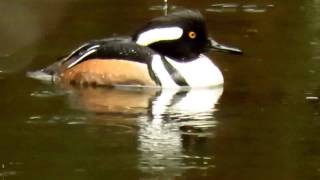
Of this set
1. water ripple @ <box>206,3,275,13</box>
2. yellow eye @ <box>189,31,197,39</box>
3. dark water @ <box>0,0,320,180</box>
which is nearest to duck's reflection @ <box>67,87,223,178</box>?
dark water @ <box>0,0,320,180</box>

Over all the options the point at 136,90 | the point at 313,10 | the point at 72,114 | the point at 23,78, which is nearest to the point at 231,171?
the point at 72,114

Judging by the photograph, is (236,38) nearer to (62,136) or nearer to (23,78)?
(23,78)

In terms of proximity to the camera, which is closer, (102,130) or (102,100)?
(102,130)

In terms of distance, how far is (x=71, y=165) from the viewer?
8297 millimetres

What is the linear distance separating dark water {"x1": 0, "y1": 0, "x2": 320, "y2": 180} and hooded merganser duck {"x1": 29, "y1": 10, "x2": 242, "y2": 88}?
0.52ft

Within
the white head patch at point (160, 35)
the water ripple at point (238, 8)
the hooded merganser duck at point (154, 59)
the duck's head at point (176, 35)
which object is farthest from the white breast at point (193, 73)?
the water ripple at point (238, 8)

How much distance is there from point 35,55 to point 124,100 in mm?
2393

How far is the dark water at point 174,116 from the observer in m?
8.27

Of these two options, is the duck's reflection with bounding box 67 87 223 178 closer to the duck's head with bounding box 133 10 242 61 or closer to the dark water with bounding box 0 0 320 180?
the dark water with bounding box 0 0 320 180

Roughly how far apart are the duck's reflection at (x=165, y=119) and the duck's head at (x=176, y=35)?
1.47ft

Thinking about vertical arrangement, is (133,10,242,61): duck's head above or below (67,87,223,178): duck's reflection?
above

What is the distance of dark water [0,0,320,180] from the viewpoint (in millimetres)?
8273

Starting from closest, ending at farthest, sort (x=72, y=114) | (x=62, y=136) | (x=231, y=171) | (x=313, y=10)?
(x=231, y=171) < (x=62, y=136) < (x=72, y=114) < (x=313, y=10)

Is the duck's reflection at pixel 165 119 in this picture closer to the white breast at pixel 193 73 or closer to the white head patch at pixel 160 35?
the white breast at pixel 193 73
